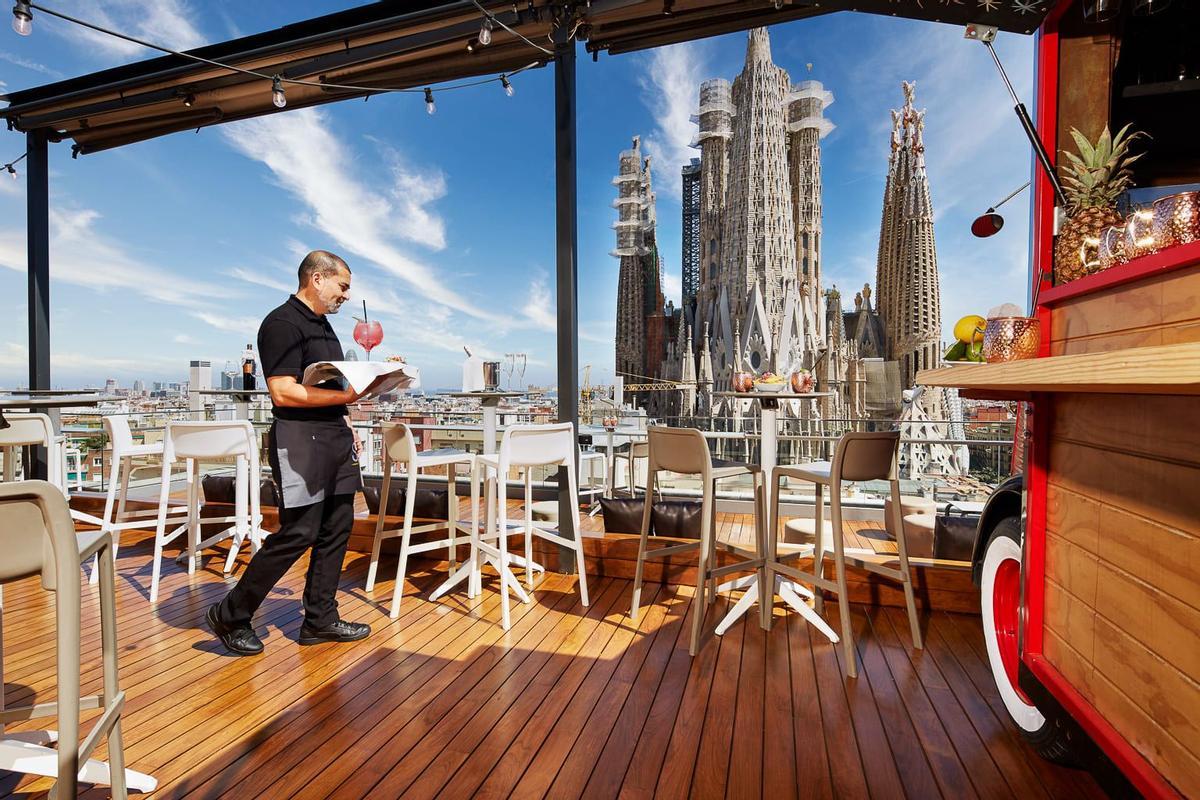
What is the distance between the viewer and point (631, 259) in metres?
50.9

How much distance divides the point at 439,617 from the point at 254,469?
137 cm

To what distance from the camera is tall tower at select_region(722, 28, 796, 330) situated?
41.7 metres

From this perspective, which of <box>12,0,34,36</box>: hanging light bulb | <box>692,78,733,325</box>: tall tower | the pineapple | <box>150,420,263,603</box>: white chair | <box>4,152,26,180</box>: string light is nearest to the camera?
the pineapple

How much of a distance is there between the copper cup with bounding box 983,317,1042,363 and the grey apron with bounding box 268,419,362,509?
7.11 ft

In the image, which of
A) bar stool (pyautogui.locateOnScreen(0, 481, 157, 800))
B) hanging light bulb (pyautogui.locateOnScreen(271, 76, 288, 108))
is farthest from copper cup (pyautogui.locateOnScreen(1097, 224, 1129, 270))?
hanging light bulb (pyautogui.locateOnScreen(271, 76, 288, 108))

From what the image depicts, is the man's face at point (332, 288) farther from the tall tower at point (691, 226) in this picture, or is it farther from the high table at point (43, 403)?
the tall tower at point (691, 226)

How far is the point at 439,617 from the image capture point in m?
2.47

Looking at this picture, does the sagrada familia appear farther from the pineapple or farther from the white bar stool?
the pineapple

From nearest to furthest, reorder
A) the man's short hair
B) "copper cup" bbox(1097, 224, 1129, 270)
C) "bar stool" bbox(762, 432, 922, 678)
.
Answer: "copper cup" bbox(1097, 224, 1129, 270) < "bar stool" bbox(762, 432, 922, 678) < the man's short hair

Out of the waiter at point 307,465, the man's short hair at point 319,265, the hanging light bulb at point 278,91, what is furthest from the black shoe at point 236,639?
the hanging light bulb at point 278,91

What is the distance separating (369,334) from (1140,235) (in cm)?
389

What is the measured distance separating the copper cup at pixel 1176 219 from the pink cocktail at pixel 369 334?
384 cm

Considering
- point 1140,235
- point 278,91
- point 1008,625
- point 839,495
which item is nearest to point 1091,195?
point 1140,235

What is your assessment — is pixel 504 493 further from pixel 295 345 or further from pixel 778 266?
pixel 778 266
